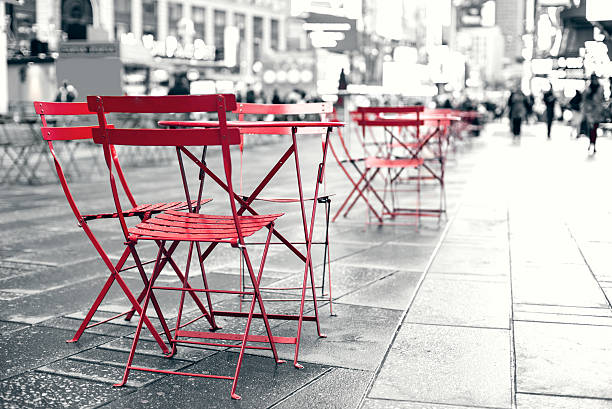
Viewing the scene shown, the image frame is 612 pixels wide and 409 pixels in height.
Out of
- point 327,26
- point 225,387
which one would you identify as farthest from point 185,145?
point 327,26

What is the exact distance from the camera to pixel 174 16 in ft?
194

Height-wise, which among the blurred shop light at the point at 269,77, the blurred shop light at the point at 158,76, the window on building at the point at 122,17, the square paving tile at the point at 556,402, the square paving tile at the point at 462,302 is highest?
the window on building at the point at 122,17

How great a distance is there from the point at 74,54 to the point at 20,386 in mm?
11659

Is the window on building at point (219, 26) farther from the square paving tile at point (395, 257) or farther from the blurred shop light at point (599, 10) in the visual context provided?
the square paving tile at point (395, 257)

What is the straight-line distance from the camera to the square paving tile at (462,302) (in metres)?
3.73

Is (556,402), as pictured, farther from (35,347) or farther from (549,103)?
(549,103)

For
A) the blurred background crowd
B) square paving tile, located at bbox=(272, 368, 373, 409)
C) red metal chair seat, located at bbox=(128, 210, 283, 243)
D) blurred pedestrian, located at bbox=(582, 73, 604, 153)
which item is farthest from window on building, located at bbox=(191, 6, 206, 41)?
square paving tile, located at bbox=(272, 368, 373, 409)

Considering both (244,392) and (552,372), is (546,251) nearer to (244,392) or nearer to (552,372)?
(552,372)

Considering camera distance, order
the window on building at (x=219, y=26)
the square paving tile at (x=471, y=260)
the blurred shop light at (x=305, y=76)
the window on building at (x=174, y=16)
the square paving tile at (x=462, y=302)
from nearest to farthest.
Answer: the square paving tile at (x=462, y=302), the square paving tile at (x=471, y=260), the blurred shop light at (x=305, y=76), the window on building at (x=174, y=16), the window on building at (x=219, y=26)

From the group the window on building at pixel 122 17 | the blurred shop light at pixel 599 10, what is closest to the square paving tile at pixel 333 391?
the blurred shop light at pixel 599 10

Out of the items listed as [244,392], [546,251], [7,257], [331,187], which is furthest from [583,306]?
[331,187]

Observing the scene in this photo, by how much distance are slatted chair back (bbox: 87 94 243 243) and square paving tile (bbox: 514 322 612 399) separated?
4.02 feet

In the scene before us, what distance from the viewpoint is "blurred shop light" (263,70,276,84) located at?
52781mm

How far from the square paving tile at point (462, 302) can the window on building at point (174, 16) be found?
55906mm
